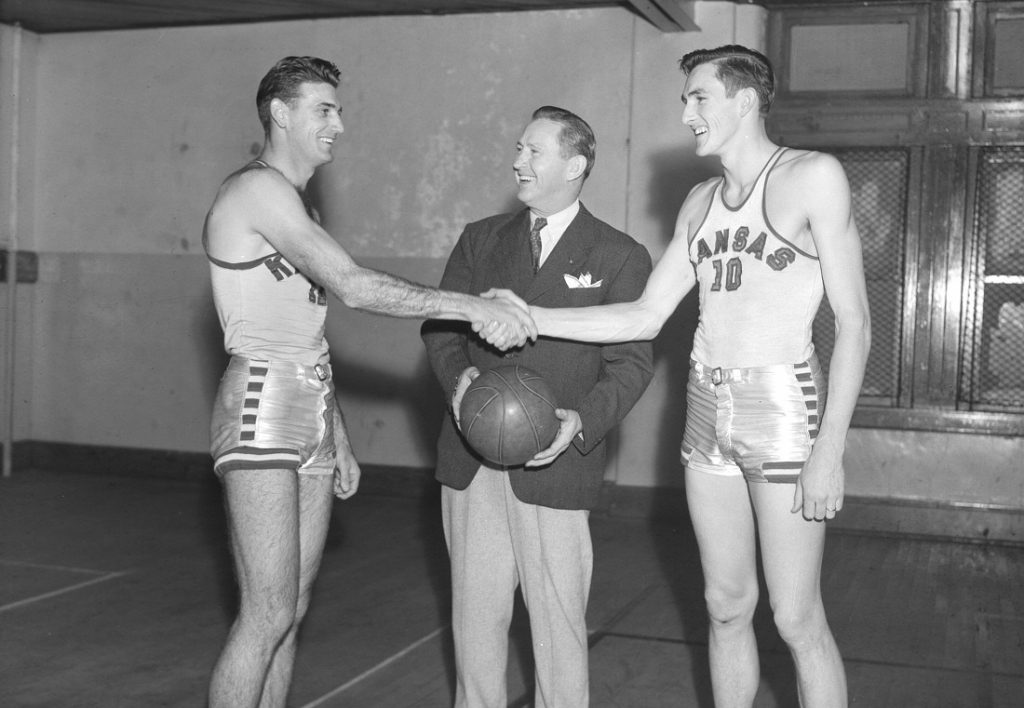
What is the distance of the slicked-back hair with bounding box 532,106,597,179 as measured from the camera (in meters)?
3.15

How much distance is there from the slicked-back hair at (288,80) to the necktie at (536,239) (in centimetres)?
71

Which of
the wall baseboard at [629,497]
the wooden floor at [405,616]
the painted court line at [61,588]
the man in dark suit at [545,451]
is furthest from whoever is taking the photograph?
the wall baseboard at [629,497]

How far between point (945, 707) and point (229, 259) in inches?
110

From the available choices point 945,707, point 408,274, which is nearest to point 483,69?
point 408,274

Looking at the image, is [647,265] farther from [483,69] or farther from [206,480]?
[206,480]

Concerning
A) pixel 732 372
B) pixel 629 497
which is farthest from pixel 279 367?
pixel 629 497

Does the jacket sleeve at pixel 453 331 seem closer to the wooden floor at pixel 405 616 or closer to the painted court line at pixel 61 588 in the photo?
the wooden floor at pixel 405 616

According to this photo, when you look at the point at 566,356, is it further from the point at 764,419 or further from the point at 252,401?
the point at 252,401

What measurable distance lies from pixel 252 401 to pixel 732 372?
125cm

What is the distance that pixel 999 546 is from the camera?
21.9 ft

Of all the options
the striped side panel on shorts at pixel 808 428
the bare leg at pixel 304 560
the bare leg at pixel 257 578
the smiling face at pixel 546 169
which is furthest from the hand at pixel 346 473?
the striped side panel on shorts at pixel 808 428

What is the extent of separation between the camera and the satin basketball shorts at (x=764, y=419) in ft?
9.16

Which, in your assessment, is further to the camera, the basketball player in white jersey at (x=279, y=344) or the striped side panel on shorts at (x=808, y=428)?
the basketball player in white jersey at (x=279, y=344)

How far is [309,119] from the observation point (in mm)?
3035
